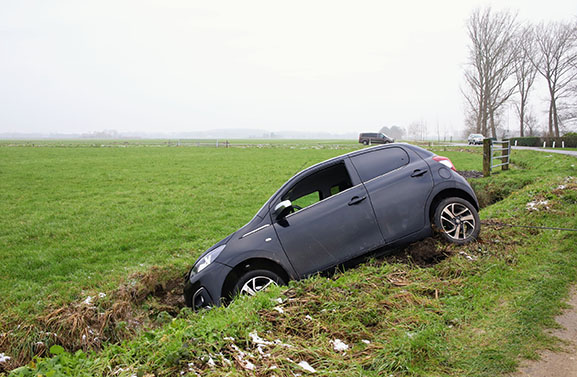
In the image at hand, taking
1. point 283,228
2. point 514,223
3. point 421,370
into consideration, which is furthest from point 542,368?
point 514,223

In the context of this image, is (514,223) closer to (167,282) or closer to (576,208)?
(576,208)

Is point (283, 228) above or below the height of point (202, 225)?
above

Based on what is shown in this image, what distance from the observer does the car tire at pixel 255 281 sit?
15.3 ft

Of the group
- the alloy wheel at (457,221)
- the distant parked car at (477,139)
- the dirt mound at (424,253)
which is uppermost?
the distant parked car at (477,139)

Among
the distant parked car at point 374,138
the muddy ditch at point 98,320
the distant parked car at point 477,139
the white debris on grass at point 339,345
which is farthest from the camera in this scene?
the distant parked car at point 374,138

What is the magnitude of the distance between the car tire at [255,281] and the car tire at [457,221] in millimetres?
2273

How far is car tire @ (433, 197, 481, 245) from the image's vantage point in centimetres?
519

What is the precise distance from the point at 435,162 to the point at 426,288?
206 cm

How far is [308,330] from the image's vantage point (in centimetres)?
338

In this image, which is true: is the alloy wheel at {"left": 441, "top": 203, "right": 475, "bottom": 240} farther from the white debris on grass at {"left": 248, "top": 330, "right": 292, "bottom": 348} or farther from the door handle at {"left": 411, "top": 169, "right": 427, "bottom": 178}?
the white debris on grass at {"left": 248, "top": 330, "right": 292, "bottom": 348}

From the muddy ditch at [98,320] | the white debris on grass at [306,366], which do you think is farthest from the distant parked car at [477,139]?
the white debris on grass at [306,366]

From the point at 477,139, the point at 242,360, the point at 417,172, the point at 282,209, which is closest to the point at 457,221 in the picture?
the point at 417,172

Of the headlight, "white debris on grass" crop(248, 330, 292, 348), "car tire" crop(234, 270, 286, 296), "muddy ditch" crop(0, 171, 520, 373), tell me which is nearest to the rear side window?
"muddy ditch" crop(0, 171, 520, 373)

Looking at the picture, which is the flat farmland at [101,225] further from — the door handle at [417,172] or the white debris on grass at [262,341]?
the door handle at [417,172]
